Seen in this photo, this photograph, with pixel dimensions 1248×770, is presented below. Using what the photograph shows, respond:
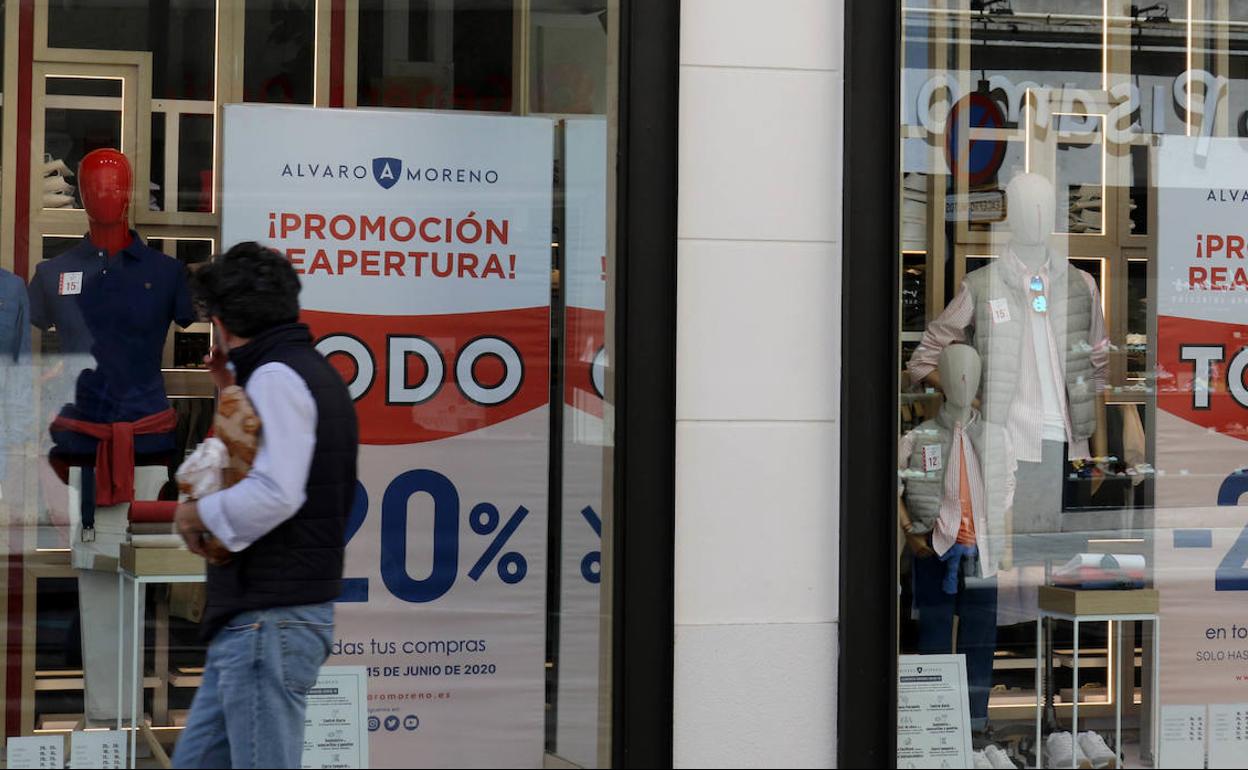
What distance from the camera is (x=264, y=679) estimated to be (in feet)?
11.2

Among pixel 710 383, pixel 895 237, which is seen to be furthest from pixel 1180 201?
pixel 710 383

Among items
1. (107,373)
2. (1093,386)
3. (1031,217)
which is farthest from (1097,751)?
(107,373)

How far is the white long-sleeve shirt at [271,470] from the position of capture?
11.0 feet

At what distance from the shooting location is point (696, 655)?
430 centimetres

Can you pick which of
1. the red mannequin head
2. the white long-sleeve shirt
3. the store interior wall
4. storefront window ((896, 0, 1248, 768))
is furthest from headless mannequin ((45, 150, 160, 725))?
storefront window ((896, 0, 1248, 768))

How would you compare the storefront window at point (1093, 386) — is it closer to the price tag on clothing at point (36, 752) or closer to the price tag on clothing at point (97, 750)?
the price tag on clothing at point (97, 750)

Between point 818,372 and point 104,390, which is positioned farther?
point 104,390

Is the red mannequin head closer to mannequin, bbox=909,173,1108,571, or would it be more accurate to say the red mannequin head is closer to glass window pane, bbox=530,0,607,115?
glass window pane, bbox=530,0,607,115

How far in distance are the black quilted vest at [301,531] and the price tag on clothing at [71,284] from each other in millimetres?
1721

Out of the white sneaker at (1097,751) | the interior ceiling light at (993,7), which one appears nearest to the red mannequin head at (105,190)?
the interior ceiling light at (993,7)

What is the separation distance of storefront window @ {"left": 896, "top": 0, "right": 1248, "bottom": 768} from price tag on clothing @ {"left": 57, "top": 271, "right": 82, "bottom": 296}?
2.64m

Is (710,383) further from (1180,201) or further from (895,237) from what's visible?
(1180,201)

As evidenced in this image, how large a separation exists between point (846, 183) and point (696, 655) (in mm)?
1349

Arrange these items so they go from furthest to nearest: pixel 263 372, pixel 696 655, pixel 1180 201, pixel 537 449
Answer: pixel 1180 201, pixel 537 449, pixel 696 655, pixel 263 372
